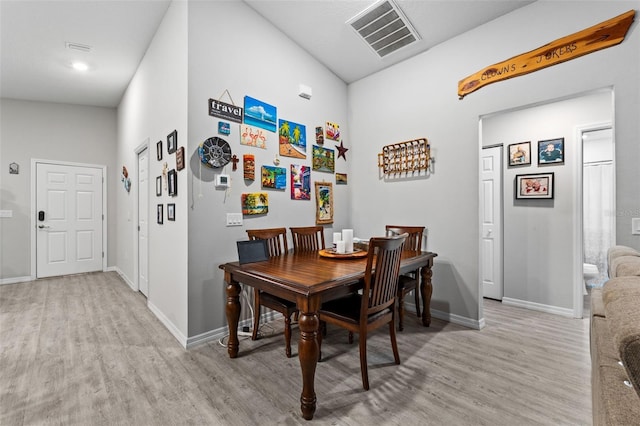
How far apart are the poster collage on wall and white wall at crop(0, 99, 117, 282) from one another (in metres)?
3.53

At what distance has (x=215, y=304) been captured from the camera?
8.48 ft

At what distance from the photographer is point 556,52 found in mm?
2350

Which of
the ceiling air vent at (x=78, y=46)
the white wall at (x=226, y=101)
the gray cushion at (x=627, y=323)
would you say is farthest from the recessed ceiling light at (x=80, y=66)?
the gray cushion at (x=627, y=323)

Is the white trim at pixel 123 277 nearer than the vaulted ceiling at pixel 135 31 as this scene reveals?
No

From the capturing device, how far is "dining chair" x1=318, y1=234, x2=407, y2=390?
1.81m

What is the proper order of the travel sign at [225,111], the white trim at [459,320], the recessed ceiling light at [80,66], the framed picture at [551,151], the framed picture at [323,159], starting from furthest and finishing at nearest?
the recessed ceiling light at [80,66]
the framed picture at [323,159]
the framed picture at [551,151]
the white trim at [459,320]
the travel sign at [225,111]

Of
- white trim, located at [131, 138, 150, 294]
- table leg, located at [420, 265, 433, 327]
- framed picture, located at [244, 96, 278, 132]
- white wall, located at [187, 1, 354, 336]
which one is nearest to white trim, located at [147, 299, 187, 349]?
white wall, located at [187, 1, 354, 336]

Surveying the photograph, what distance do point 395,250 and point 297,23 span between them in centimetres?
266

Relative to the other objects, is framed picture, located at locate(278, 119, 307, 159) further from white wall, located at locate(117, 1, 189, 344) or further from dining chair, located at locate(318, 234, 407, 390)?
dining chair, located at locate(318, 234, 407, 390)

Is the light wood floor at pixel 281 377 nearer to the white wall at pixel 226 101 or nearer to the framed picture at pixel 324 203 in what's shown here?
the white wall at pixel 226 101

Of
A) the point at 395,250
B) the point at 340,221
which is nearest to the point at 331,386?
the point at 395,250

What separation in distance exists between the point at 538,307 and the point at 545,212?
3.65 feet

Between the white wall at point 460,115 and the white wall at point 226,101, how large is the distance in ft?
3.01

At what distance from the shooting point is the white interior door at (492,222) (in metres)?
3.60
